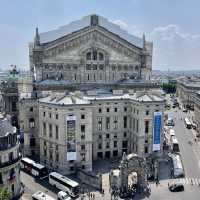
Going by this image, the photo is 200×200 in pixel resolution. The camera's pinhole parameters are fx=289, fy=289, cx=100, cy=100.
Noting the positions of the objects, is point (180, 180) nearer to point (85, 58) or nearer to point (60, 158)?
point (60, 158)

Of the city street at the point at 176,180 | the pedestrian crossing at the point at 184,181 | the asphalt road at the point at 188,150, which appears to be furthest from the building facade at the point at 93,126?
the pedestrian crossing at the point at 184,181

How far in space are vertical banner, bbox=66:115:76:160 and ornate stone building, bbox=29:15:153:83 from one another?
26002mm

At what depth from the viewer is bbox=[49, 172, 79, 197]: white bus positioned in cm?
7131

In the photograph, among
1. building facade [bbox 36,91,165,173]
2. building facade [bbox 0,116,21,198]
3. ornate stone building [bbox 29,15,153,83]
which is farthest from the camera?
ornate stone building [bbox 29,15,153,83]

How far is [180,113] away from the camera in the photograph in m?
180

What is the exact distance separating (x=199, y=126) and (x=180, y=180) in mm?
50818

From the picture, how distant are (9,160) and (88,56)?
2074 inches

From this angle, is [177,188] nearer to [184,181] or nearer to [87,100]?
[184,181]

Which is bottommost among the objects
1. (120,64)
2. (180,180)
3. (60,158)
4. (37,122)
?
(180,180)

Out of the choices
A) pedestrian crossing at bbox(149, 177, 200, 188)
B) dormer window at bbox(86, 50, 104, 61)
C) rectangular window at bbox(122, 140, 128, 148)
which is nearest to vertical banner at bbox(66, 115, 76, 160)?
rectangular window at bbox(122, 140, 128, 148)

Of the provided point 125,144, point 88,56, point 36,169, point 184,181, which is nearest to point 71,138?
point 36,169

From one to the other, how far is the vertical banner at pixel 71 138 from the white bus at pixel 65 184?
9.44 m

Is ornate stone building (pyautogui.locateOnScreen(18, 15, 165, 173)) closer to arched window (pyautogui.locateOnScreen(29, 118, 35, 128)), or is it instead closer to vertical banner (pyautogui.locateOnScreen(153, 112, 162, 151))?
arched window (pyautogui.locateOnScreen(29, 118, 35, 128))

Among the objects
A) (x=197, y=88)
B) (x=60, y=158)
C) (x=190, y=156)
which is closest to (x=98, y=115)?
(x=60, y=158)
